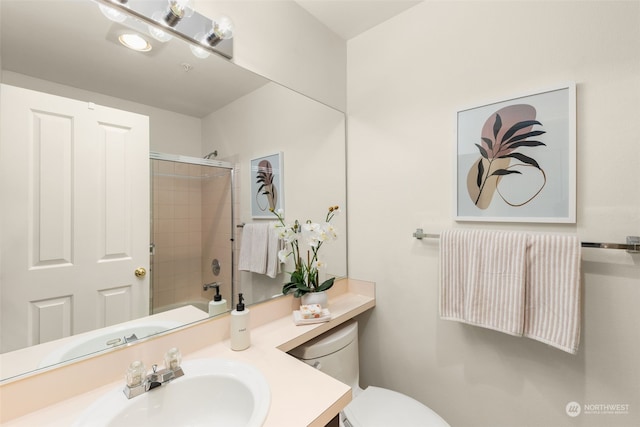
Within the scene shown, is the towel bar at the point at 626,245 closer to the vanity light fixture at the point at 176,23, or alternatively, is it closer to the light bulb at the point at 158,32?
the vanity light fixture at the point at 176,23

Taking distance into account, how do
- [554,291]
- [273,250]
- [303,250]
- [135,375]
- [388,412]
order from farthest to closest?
[303,250]
[273,250]
[388,412]
[554,291]
[135,375]

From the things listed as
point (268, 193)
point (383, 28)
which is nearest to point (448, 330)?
point (268, 193)

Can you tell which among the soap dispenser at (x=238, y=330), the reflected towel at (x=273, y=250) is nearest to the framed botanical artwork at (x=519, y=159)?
the reflected towel at (x=273, y=250)

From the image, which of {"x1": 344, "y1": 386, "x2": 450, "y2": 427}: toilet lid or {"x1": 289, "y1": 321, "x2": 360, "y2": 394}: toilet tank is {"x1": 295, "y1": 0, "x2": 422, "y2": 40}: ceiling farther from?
{"x1": 344, "y1": 386, "x2": 450, "y2": 427}: toilet lid

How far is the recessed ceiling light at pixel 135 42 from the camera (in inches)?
33.3

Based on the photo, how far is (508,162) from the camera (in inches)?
44.3

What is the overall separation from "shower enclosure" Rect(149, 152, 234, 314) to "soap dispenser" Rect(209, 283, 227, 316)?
0.06ft

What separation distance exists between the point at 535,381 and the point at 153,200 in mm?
1613

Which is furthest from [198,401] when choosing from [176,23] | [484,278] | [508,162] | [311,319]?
[508,162]

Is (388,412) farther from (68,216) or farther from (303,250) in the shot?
(68,216)

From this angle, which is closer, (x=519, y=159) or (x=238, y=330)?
(x=238, y=330)

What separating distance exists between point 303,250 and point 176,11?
1.09 metres

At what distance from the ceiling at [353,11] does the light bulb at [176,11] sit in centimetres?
67

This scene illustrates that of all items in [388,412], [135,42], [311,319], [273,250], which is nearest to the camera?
[135,42]
